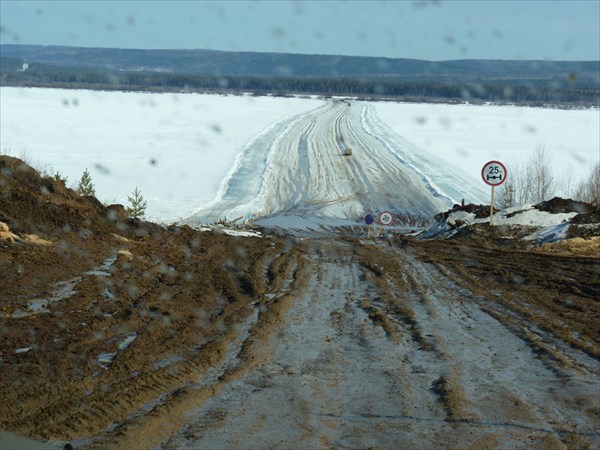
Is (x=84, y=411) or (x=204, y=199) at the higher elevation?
(x=84, y=411)

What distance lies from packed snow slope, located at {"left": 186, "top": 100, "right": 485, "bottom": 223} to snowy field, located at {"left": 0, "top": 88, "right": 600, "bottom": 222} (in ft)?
3.69

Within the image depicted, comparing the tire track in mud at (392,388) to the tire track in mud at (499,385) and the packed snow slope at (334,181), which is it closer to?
the tire track in mud at (499,385)

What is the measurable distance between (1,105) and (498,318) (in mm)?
88951

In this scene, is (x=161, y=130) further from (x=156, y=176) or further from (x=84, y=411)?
(x=84, y=411)

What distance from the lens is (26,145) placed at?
53500 millimetres

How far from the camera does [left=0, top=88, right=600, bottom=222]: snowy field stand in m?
42.8

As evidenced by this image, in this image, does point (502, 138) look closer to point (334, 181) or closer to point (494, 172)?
point (334, 181)

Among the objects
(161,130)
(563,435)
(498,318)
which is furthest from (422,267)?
(161,130)

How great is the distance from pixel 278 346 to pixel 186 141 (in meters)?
57.7

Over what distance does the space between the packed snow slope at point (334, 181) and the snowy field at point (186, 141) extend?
3.69 feet

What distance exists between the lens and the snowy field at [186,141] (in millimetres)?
42781

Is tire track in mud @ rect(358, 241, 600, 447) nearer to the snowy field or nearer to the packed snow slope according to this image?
the packed snow slope

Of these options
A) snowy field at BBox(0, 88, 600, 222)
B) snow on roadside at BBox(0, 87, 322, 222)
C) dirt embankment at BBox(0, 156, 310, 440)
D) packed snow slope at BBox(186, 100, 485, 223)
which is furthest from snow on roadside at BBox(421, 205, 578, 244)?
snowy field at BBox(0, 88, 600, 222)

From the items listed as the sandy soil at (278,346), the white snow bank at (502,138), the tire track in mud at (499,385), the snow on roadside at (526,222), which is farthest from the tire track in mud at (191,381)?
the white snow bank at (502,138)
